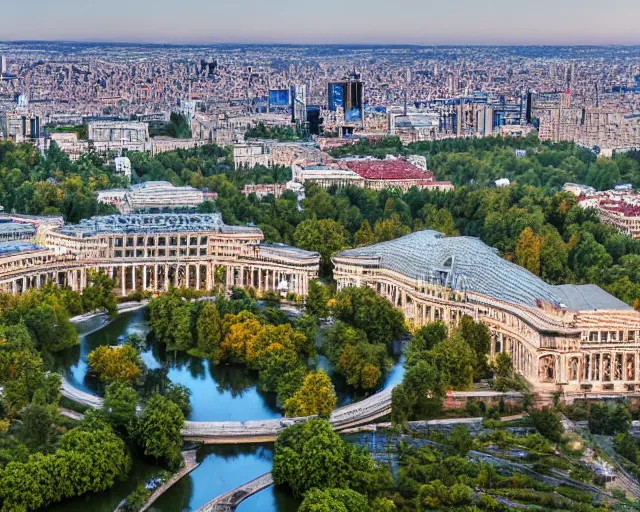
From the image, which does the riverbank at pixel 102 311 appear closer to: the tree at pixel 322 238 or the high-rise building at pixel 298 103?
the tree at pixel 322 238

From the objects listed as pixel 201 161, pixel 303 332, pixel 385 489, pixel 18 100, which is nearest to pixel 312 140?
pixel 201 161

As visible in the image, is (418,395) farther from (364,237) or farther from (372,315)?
(364,237)

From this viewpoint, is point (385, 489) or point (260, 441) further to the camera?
point (260, 441)

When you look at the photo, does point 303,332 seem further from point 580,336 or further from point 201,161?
point 201,161

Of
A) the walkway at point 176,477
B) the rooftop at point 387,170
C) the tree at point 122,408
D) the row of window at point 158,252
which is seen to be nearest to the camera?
the walkway at point 176,477

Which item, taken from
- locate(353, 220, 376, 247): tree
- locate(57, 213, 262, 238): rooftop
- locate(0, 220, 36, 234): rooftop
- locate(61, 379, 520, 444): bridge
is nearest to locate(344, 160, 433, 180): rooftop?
locate(353, 220, 376, 247): tree

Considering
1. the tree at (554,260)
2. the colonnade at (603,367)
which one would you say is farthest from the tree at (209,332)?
the tree at (554,260)
